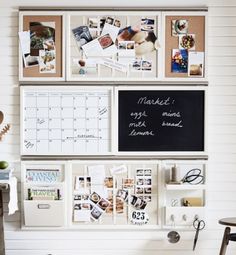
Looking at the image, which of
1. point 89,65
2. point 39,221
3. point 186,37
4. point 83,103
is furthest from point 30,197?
point 186,37

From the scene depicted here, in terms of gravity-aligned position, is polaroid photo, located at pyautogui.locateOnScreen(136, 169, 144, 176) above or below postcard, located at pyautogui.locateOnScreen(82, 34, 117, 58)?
below

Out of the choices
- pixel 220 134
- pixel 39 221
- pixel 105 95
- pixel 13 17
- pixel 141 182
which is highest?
pixel 13 17

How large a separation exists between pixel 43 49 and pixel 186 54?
36.2 inches

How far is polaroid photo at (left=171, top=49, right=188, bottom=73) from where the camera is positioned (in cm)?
343

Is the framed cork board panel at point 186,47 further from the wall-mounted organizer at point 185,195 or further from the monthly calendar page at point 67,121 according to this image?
the wall-mounted organizer at point 185,195

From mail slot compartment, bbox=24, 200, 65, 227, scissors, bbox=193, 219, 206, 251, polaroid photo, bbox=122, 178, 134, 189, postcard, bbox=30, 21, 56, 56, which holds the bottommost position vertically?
scissors, bbox=193, 219, 206, 251

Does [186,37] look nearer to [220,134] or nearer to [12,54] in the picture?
[220,134]

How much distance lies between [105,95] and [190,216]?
3.10ft

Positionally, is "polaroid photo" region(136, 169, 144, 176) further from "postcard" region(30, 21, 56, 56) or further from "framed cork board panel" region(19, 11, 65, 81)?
"postcard" region(30, 21, 56, 56)

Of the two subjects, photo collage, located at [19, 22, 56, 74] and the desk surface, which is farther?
photo collage, located at [19, 22, 56, 74]

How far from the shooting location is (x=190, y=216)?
11.2ft

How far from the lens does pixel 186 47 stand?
343 cm

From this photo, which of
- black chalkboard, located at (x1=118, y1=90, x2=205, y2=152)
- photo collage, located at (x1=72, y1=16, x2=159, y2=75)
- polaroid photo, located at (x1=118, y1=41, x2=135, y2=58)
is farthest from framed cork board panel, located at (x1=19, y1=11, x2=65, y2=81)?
black chalkboard, located at (x1=118, y1=90, x2=205, y2=152)

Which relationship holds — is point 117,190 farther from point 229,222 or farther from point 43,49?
point 43,49
